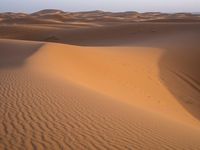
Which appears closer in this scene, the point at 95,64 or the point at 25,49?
the point at 95,64

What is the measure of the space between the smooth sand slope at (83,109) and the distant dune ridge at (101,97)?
14mm

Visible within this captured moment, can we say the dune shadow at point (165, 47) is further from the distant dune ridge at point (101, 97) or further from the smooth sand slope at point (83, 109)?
the smooth sand slope at point (83, 109)

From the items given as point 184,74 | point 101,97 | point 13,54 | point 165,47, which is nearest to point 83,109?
point 101,97

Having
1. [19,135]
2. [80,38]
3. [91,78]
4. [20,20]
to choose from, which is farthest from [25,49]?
[20,20]

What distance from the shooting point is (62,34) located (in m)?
32.4

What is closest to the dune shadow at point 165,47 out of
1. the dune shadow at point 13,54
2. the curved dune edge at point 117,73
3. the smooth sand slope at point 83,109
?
the dune shadow at point 13,54

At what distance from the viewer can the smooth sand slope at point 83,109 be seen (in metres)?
5.23

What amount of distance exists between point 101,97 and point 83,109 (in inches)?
58.8

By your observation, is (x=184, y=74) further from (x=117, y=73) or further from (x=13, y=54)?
(x=13, y=54)

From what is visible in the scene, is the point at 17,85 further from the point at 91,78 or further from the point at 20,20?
the point at 20,20

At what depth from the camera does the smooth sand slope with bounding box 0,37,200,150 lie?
5.23m

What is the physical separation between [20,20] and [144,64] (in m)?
36.4

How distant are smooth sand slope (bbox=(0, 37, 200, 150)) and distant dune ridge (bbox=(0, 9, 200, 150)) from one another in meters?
0.01

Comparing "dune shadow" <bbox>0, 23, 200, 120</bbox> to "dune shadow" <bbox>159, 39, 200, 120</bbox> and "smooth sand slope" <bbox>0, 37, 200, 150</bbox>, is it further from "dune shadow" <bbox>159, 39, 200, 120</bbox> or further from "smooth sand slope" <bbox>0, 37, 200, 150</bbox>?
"smooth sand slope" <bbox>0, 37, 200, 150</bbox>
